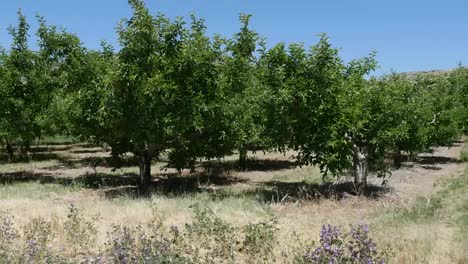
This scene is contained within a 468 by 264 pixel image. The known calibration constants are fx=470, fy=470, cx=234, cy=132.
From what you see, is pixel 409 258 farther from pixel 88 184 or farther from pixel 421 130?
pixel 421 130

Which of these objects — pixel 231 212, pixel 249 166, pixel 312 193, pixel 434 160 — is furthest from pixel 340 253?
pixel 434 160

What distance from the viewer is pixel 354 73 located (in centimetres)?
1656

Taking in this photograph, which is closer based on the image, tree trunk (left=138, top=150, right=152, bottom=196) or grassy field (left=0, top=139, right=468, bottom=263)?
grassy field (left=0, top=139, right=468, bottom=263)

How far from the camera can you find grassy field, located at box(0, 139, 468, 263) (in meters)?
7.25

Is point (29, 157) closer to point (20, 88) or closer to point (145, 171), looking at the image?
point (20, 88)

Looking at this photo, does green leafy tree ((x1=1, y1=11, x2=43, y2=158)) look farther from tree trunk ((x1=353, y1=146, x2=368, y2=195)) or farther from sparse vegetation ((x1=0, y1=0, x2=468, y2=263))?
tree trunk ((x1=353, y1=146, x2=368, y2=195))

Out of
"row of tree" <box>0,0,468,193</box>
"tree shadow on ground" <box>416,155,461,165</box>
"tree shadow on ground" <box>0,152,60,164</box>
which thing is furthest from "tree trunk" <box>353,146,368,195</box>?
"tree shadow on ground" <box>0,152,60,164</box>

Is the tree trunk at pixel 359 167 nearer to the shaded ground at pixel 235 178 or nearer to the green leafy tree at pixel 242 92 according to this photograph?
the shaded ground at pixel 235 178

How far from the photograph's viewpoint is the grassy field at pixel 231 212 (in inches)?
285

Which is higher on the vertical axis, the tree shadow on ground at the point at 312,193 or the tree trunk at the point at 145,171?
the tree trunk at the point at 145,171

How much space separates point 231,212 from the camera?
10523 mm

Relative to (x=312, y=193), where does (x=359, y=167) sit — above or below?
above

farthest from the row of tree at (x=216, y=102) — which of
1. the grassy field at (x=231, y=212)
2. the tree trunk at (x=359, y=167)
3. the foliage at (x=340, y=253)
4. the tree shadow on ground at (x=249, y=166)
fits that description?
the foliage at (x=340, y=253)

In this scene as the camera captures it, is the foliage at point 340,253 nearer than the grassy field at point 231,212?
Yes
